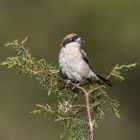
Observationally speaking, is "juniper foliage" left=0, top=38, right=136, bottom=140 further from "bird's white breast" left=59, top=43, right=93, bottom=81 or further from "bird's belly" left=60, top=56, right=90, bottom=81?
→ "bird's white breast" left=59, top=43, right=93, bottom=81

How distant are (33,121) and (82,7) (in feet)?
17.0

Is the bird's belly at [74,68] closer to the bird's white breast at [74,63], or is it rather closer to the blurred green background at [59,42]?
the bird's white breast at [74,63]

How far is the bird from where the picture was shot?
7.20m

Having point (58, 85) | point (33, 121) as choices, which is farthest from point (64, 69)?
point (33, 121)

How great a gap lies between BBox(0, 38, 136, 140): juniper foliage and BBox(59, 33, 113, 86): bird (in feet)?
4.81

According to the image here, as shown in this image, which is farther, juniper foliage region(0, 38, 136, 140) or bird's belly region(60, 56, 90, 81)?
bird's belly region(60, 56, 90, 81)

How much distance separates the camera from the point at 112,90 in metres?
20.2

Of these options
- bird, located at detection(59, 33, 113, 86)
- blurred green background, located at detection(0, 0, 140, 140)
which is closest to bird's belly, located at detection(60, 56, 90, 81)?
bird, located at detection(59, 33, 113, 86)

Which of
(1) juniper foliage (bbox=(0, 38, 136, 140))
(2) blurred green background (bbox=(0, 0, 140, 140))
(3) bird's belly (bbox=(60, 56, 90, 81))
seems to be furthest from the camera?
(2) blurred green background (bbox=(0, 0, 140, 140))

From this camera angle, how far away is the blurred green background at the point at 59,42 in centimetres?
1931

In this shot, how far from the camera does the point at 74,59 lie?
7.56 metres

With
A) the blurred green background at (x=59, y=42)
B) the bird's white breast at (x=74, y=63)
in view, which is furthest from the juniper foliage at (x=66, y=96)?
the blurred green background at (x=59, y=42)

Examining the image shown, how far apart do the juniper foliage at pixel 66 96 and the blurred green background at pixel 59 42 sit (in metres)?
12.7

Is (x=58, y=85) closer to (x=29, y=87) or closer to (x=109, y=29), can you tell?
(x=29, y=87)
